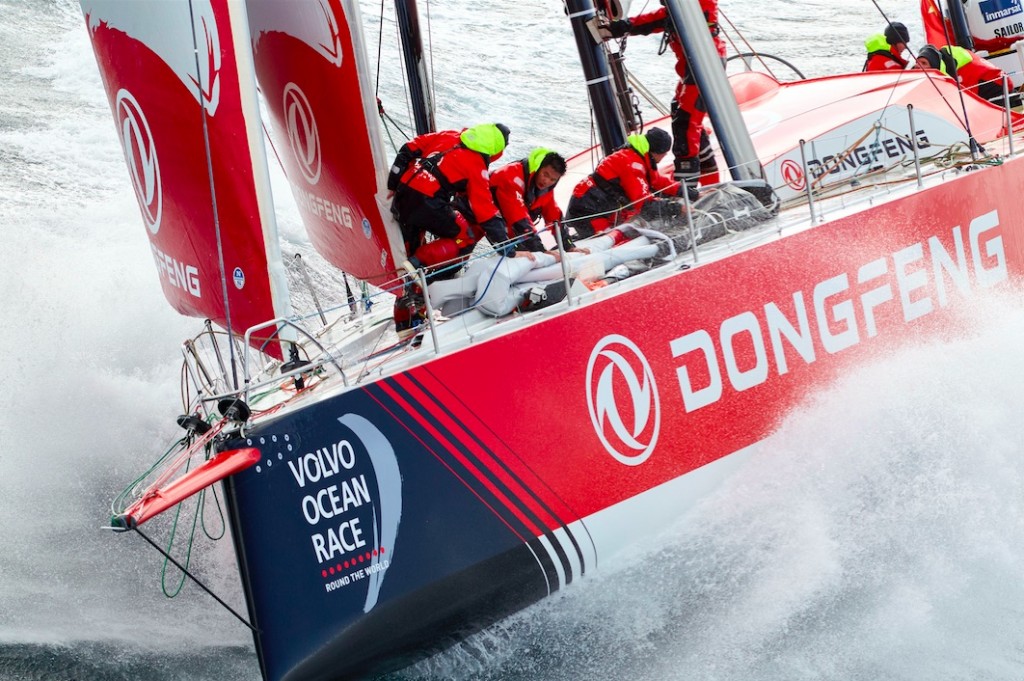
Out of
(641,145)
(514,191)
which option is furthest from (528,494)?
(641,145)

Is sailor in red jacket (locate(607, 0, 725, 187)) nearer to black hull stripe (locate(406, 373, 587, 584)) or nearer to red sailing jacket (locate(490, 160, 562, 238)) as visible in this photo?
red sailing jacket (locate(490, 160, 562, 238))

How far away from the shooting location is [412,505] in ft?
11.1

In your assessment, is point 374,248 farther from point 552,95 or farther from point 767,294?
point 552,95

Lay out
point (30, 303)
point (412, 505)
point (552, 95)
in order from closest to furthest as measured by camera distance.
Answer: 1. point (412, 505)
2. point (30, 303)
3. point (552, 95)

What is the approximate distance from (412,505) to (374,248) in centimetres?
142

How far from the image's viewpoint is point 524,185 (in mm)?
4371

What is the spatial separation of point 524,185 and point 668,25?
3.12ft

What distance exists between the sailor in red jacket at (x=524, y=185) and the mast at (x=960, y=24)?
3.79 metres

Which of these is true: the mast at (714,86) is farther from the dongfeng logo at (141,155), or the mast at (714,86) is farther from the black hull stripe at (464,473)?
the dongfeng logo at (141,155)

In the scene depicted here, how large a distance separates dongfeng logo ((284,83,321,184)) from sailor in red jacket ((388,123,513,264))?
1.50 ft

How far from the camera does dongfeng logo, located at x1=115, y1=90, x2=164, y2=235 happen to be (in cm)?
359

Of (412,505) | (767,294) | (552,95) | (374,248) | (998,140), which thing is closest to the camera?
(412,505)

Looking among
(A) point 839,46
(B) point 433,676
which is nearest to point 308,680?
(B) point 433,676

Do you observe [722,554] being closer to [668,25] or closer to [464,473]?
[464,473]
